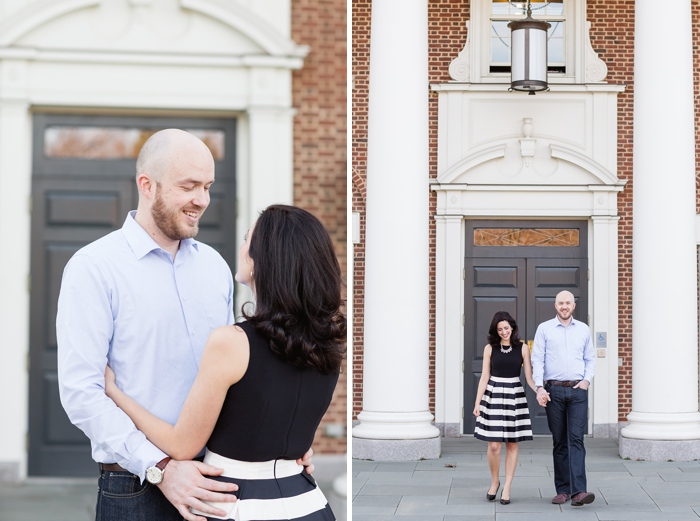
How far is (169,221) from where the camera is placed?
8.66 ft

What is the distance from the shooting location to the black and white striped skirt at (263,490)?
2443 mm

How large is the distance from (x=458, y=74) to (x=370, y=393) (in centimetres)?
501

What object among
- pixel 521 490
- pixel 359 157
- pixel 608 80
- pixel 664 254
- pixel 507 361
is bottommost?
pixel 521 490

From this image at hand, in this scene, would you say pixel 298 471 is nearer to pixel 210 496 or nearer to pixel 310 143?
pixel 210 496

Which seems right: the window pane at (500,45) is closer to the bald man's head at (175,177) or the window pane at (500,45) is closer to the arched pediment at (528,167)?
the arched pediment at (528,167)

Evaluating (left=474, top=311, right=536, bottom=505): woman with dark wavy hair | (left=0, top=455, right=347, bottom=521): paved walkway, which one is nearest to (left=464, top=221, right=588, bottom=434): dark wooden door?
(left=474, top=311, right=536, bottom=505): woman with dark wavy hair

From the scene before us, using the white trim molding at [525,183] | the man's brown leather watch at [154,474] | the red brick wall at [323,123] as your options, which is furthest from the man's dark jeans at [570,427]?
the man's brown leather watch at [154,474]

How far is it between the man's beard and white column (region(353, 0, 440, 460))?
7.86 m

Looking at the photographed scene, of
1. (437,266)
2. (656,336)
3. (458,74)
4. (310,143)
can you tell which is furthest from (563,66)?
(310,143)

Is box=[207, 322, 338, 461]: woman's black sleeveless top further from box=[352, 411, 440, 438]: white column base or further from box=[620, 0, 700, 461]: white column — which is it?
box=[620, 0, 700, 461]: white column

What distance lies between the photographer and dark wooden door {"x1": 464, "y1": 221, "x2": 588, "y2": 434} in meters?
13.0

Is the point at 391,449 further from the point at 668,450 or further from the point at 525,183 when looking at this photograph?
the point at 525,183

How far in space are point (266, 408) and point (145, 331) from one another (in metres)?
0.45

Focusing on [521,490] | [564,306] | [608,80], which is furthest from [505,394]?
[608,80]
